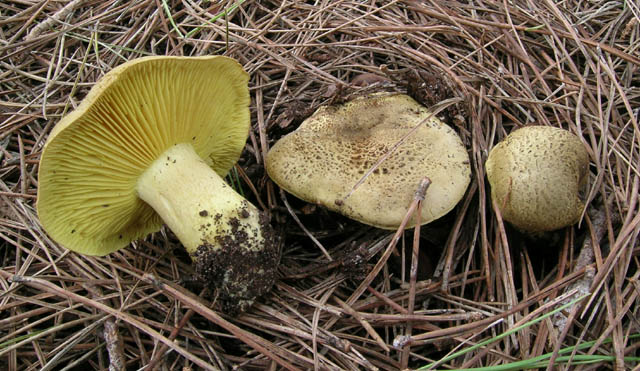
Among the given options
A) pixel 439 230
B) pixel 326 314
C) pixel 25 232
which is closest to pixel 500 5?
pixel 439 230

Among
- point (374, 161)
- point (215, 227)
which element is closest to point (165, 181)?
point (215, 227)

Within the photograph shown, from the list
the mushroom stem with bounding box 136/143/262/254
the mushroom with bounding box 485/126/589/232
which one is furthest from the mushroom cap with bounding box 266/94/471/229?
the mushroom stem with bounding box 136/143/262/254

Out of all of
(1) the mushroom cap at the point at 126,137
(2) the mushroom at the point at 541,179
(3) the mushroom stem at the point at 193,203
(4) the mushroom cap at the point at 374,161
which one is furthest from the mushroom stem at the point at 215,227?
(2) the mushroom at the point at 541,179

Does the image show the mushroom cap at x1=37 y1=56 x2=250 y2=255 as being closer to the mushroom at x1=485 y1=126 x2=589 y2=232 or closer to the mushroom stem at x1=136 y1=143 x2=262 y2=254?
the mushroom stem at x1=136 y1=143 x2=262 y2=254

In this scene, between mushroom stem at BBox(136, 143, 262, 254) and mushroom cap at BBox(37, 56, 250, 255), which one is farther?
mushroom stem at BBox(136, 143, 262, 254)

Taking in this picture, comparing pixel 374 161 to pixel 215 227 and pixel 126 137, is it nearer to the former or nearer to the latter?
pixel 215 227

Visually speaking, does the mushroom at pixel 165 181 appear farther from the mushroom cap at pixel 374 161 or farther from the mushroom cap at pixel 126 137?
the mushroom cap at pixel 374 161

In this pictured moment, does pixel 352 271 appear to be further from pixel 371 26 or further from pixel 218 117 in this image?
pixel 371 26
